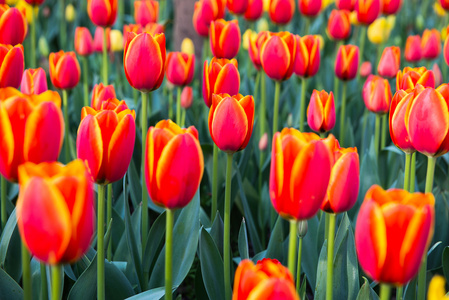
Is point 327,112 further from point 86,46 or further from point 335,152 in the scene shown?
point 86,46

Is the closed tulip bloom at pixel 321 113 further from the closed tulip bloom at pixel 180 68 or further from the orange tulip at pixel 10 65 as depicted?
the orange tulip at pixel 10 65

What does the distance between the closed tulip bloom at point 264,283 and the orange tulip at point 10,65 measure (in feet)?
3.27

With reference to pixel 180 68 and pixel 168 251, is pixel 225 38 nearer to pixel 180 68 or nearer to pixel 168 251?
pixel 180 68

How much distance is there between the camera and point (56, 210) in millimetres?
790

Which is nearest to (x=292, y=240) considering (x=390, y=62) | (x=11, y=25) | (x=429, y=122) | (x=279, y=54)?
(x=429, y=122)

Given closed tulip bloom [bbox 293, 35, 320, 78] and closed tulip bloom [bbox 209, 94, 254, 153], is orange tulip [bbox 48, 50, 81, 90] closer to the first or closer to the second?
closed tulip bloom [bbox 293, 35, 320, 78]

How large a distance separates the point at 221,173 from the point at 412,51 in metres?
1.38

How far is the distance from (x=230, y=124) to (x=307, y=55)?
3.25 feet

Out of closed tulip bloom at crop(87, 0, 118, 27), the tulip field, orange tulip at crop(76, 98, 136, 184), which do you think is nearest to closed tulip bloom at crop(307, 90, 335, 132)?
the tulip field

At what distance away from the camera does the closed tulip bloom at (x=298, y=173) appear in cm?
96

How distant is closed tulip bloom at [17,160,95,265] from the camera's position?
2.58ft

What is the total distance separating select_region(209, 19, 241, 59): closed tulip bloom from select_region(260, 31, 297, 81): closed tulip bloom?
267 millimetres

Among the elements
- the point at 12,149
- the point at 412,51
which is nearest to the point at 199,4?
the point at 412,51

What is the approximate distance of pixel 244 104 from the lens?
4.72 feet
